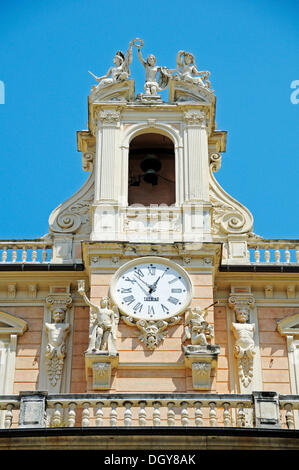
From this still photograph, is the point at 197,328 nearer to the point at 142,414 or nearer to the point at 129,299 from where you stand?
the point at 129,299

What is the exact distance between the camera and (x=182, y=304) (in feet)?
78.5

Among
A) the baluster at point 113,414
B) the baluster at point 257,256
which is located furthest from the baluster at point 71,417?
the baluster at point 257,256

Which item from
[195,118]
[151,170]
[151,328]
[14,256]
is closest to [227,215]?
[151,170]

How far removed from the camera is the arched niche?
91.3 ft

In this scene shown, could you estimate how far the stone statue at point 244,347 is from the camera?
23688mm

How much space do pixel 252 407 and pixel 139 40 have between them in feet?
40.8

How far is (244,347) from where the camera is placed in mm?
23906

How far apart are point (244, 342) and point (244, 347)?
0.11 m

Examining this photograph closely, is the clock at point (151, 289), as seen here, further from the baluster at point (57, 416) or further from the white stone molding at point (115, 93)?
the white stone molding at point (115, 93)

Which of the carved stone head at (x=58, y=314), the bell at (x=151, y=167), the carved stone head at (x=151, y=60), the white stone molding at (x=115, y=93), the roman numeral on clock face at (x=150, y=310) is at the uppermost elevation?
the carved stone head at (x=151, y=60)

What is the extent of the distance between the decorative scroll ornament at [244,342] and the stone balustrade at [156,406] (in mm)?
3094

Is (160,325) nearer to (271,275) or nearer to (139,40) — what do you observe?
(271,275)

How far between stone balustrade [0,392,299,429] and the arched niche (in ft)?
27.5

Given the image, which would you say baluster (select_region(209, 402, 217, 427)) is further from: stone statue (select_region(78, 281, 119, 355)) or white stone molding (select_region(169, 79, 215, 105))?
white stone molding (select_region(169, 79, 215, 105))
